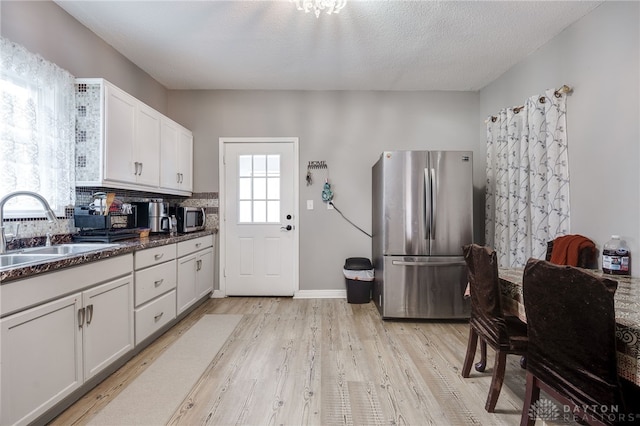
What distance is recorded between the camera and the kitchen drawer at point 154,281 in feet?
7.04

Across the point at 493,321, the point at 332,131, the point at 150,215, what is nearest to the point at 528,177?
the point at 493,321

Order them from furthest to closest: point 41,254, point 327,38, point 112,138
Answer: point 327,38, point 112,138, point 41,254

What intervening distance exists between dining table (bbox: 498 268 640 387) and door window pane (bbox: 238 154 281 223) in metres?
2.68

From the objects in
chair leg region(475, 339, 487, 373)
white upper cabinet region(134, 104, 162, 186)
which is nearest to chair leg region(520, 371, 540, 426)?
chair leg region(475, 339, 487, 373)

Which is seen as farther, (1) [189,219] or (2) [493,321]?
(1) [189,219]

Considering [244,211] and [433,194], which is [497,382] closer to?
[433,194]

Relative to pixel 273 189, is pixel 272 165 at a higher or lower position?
higher

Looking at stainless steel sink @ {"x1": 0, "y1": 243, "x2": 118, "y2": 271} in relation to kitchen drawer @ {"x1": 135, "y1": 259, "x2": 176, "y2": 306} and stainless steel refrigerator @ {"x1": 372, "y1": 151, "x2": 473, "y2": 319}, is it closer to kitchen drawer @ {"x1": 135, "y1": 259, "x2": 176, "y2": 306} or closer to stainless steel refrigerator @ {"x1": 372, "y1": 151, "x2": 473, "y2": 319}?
kitchen drawer @ {"x1": 135, "y1": 259, "x2": 176, "y2": 306}

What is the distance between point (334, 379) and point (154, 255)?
1745 mm

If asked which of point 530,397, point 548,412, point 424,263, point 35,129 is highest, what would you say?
point 35,129

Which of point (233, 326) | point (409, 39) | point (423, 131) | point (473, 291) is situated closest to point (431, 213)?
point (473, 291)

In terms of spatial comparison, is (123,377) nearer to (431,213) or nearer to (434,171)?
(431,213)

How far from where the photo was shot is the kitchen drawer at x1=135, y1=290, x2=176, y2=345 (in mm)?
2158

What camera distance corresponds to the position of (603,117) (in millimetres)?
1994
